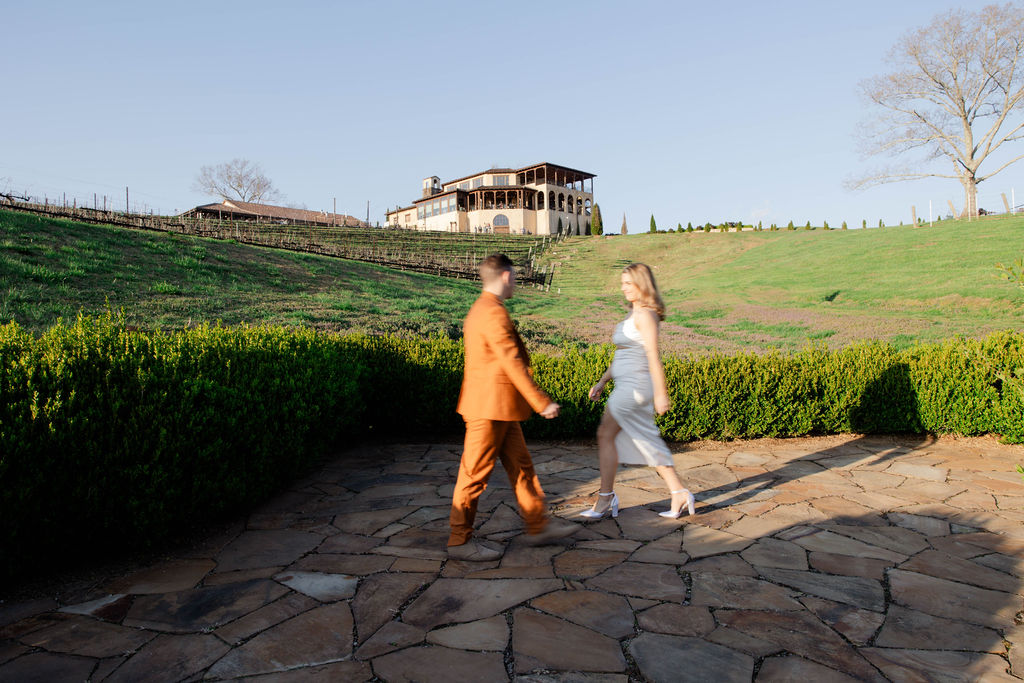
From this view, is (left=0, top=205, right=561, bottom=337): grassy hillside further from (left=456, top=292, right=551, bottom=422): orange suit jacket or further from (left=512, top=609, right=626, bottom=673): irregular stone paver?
(left=512, top=609, right=626, bottom=673): irregular stone paver

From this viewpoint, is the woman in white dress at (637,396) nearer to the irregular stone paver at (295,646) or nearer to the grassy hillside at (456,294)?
the irregular stone paver at (295,646)

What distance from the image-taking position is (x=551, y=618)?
2.87 m

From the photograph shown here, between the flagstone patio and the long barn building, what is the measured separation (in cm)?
6036

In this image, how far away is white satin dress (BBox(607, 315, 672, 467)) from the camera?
403 centimetres

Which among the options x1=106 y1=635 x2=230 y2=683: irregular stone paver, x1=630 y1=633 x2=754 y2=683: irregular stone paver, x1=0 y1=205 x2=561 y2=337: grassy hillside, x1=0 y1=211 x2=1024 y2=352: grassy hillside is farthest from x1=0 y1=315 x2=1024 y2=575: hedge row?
x1=0 y1=205 x2=561 y2=337: grassy hillside

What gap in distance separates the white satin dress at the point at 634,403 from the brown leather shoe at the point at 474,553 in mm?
1158

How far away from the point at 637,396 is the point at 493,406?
44.5 inches

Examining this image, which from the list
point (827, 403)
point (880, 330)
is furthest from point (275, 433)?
→ point (880, 330)

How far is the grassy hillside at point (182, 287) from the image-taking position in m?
12.1

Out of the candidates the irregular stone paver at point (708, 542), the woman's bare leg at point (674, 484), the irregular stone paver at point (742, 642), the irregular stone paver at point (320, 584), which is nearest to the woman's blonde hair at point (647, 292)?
the woman's bare leg at point (674, 484)

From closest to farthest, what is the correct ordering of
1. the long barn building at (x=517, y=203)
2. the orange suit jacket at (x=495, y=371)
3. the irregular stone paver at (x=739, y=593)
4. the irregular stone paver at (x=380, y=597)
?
the irregular stone paver at (x=380, y=597), the irregular stone paver at (x=739, y=593), the orange suit jacket at (x=495, y=371), the long barn building at (x=517, y=203)

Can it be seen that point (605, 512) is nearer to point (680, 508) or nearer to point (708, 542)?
point (680, 508)

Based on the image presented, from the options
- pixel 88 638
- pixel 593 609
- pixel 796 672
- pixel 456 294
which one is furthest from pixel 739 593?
pixel 456 294

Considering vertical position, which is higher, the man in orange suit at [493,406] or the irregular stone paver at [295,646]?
the man in orange suit at [493,406]
